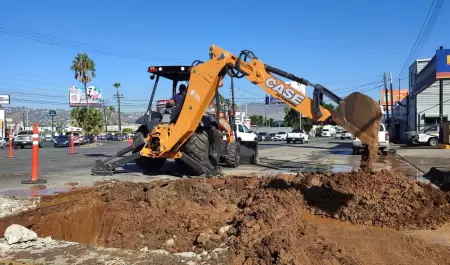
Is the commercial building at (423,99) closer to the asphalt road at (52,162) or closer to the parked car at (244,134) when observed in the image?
the parked car at (244,134)

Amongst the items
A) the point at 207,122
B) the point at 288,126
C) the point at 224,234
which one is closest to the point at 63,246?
the point at 224,234

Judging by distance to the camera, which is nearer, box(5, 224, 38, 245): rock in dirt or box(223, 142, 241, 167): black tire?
box(5, 224, 38, 245): rock in dirt

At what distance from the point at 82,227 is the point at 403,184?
5514 mm

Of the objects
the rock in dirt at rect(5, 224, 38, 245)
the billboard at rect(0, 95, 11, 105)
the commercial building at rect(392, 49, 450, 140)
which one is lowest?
the rock in dirt at rect(5, 224, 38, 245)

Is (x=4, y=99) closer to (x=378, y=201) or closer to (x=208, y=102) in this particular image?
(x=208, y=102)

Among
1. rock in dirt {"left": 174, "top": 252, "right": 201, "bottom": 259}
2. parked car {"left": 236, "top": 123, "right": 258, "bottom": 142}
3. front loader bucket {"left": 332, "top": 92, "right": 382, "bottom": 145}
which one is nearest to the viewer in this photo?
rock in dirt {"left": 174, "top": 252, "right": 201, "bottom": 259}

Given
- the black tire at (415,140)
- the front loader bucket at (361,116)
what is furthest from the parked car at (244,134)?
the front loader bucket at (361,116)

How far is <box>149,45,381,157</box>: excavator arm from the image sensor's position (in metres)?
6.79

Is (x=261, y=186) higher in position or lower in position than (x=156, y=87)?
lower

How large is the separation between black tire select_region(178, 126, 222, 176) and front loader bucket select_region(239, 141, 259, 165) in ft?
14.2

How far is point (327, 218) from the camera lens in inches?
265

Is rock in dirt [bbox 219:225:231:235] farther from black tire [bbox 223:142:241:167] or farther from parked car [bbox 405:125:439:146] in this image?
parked car [bbox 405:125:439:146]

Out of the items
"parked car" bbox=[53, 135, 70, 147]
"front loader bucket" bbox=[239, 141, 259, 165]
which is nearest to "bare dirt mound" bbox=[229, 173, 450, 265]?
"front loader bucket" bbox=[239, 141, 259, 165]

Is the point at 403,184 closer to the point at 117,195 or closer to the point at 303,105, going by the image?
the point at 303,105
